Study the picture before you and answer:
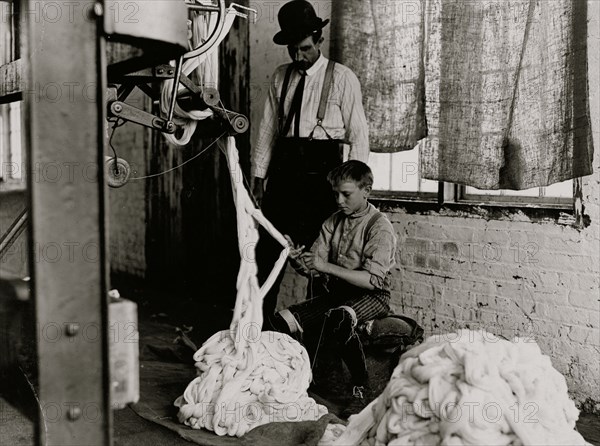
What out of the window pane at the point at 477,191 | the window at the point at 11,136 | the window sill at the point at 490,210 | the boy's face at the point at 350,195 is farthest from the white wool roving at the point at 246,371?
the window at the point at 11,136

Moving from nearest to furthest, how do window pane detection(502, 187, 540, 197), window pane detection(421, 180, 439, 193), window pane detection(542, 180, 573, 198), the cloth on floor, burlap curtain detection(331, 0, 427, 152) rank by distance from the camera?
Answer: the cloth on floor
window pane detection(542, 180, 573, 198)
window pane detection(502, 187, 540, 197)
burlap curtain detection(331, 0, 427, 152)
window pane detection(421, 180, 439, 193)

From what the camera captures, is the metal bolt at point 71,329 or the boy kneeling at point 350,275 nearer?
the metal bolt at point 71,329

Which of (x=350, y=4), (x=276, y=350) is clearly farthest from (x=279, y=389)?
(x=350, y=4)

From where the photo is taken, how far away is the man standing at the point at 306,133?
452cm

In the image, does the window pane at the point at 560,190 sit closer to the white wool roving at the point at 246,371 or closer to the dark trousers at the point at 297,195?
the dark trousers at the point at 297,195

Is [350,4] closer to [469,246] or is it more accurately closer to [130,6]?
[469,246]

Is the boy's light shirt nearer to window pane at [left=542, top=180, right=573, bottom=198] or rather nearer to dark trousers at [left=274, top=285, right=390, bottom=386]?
dark trousers at [left=274, top=285, right=390, bottom=386]

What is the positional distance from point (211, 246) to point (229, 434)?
3.50 m

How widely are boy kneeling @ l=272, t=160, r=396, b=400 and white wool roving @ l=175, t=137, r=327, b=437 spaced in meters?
0.27

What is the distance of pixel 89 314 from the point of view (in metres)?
1.32

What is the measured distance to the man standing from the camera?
178 inches

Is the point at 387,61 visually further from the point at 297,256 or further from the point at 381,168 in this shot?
the point at 297,256

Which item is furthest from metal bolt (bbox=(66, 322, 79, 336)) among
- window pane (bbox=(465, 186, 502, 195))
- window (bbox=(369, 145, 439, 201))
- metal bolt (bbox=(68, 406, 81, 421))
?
window (bbox=(369, 145, 439, 201))

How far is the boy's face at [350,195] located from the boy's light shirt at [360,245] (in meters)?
0.08
